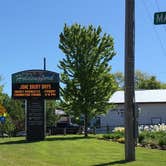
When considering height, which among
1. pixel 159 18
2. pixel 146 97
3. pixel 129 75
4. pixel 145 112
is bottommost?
pixel 129 75

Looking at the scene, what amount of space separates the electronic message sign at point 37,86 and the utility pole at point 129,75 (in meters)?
14.3

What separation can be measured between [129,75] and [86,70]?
18.3 m

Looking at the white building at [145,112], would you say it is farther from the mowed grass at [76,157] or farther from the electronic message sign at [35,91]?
the mowed grass at [76,157]

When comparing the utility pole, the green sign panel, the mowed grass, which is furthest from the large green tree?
the green sign panel

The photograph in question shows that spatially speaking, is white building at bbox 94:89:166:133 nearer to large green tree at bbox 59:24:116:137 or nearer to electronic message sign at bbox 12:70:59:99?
large green tree at bbox 59:24:116:137

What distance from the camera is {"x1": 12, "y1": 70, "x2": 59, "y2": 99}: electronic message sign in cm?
3428

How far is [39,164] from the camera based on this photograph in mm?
18406

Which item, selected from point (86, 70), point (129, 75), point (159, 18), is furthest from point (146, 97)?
point (159, 18)

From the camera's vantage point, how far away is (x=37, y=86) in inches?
1352

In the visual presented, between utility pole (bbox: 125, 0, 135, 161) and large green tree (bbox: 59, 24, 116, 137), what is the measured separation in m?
18.1

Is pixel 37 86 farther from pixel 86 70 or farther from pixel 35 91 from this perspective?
pixel 86 70

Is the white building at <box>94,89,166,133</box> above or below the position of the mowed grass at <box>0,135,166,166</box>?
above

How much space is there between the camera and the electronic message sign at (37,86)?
34281 millimetres

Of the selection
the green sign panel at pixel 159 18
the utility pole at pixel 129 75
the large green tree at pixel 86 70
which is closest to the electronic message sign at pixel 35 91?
the large green tree at pixel 86 70
